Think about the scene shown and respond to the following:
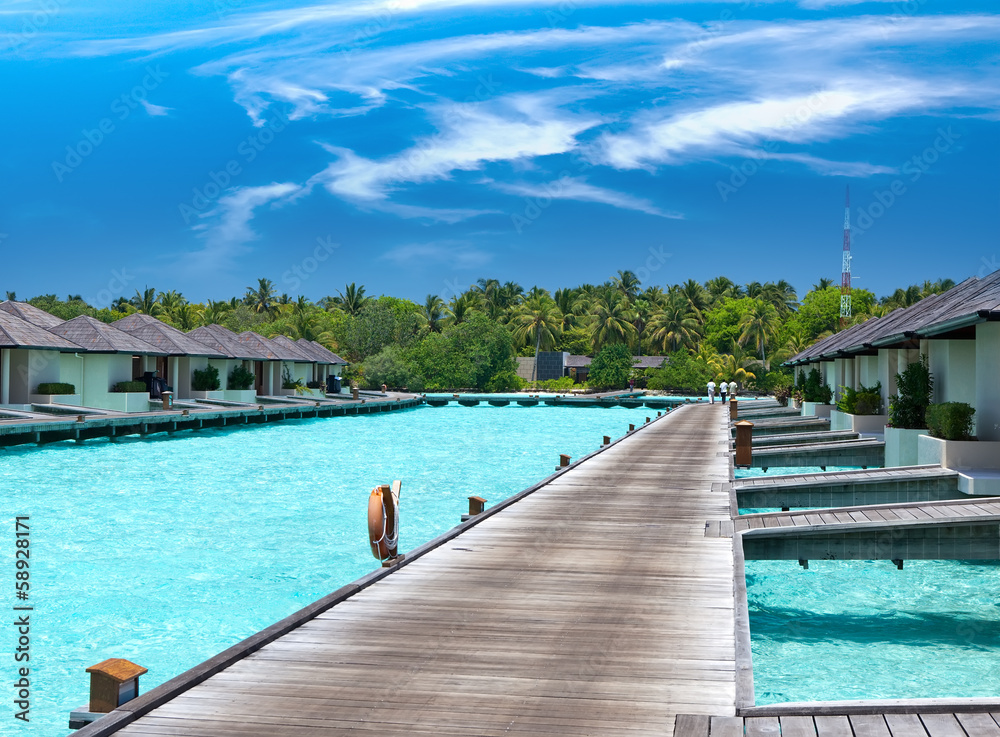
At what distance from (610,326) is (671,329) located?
275 inches

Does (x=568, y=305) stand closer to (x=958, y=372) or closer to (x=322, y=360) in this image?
(x=322, y=360)

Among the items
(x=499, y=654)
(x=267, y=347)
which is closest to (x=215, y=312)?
(x=267, y=347)

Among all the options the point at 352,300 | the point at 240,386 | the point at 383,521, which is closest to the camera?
the point at 383,521

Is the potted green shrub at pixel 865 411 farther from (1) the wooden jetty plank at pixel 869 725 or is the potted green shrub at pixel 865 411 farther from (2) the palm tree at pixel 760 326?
(2) the palm tree at pixel 760 326

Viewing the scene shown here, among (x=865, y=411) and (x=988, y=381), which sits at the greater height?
(x=988, y=381)

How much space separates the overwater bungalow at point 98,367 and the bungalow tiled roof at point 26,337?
1.48m

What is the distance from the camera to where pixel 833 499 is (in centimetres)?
1327

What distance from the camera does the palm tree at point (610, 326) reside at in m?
81.5

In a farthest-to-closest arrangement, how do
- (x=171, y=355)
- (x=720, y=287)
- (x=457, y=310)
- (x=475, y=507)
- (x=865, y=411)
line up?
(x=720, y=287) → (x=457, y=310) → (x=171, y=355) → (x=865, y=411) → (x=475, y=507)

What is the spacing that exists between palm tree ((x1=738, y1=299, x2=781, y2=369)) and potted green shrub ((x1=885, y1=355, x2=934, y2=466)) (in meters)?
65.4

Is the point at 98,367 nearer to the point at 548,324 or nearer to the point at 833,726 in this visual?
the point at 833,726

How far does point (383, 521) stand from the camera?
798cm

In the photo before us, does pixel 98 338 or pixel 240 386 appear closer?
pixel 98 338

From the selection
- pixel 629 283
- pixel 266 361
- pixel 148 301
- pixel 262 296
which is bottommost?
pixel 266 361
